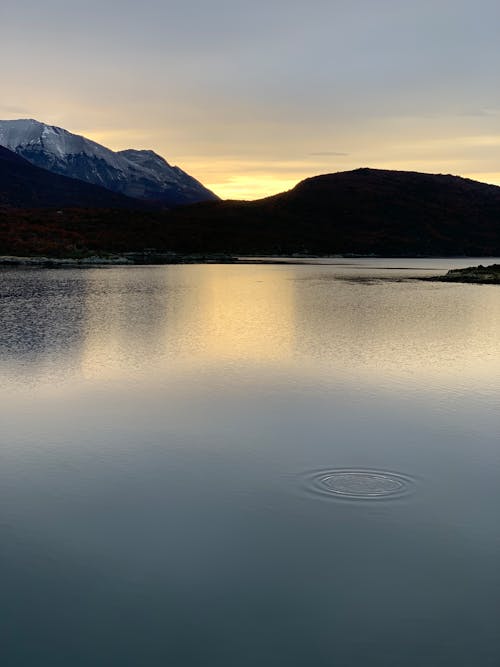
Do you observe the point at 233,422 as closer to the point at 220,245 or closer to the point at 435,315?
the point at 435,315

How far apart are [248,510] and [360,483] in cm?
259

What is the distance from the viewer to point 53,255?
12325cm

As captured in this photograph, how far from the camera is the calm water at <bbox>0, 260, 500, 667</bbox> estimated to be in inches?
336

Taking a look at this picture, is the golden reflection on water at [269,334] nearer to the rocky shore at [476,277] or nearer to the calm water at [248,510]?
the calm water at [248,510]

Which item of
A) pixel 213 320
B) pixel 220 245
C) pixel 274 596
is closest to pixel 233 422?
pixel 274 596

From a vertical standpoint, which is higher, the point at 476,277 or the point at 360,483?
the point at 476,277

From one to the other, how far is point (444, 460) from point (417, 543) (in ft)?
15.7

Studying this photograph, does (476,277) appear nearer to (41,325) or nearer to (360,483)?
(41,325)

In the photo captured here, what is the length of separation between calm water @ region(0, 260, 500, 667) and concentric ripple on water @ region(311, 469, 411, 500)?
2.2 inches

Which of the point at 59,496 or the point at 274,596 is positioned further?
the point at 59,496

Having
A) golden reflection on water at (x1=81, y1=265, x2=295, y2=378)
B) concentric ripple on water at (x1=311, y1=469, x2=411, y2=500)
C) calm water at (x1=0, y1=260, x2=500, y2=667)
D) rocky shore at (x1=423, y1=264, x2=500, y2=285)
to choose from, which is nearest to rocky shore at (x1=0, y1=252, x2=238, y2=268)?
golden reflection on water at (x1=81, y1=265, x2=295, y2=378)

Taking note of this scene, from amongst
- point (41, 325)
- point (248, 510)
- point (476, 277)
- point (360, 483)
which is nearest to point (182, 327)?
point (41, 325)

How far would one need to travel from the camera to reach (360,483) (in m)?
13.8

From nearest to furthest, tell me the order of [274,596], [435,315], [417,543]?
1. [274,596]
2. [417,543]
3. [435,315]
